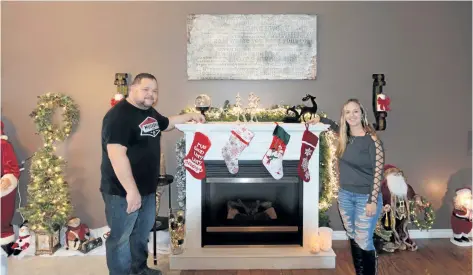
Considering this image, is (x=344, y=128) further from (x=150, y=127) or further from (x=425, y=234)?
(x=425, y=234)

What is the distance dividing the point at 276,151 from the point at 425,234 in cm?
190

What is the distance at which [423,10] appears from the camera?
4.08 m

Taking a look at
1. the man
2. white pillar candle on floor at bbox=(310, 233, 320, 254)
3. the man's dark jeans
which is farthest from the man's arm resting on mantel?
white pillar candle on floor at bbox=(310, 233, 320, 254)

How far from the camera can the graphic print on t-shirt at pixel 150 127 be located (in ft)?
8.77

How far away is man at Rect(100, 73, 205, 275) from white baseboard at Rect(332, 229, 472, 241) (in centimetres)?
217

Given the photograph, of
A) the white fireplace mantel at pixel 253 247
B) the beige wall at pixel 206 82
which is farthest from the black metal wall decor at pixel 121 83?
the white fireplace mantel at pixel 253 247

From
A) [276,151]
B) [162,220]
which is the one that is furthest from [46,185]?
[276,151]

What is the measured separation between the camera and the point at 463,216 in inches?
157

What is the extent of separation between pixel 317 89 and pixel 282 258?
1.65 meters

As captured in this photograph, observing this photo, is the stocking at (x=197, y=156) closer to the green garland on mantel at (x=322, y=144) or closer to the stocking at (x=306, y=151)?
the green garland on mantel at (x=322, y=144)

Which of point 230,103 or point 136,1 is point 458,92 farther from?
point 136,1

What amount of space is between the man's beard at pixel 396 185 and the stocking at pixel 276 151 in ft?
3.48

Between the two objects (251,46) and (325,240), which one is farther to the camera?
(251,46)

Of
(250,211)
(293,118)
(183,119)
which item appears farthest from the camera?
(250,211)
